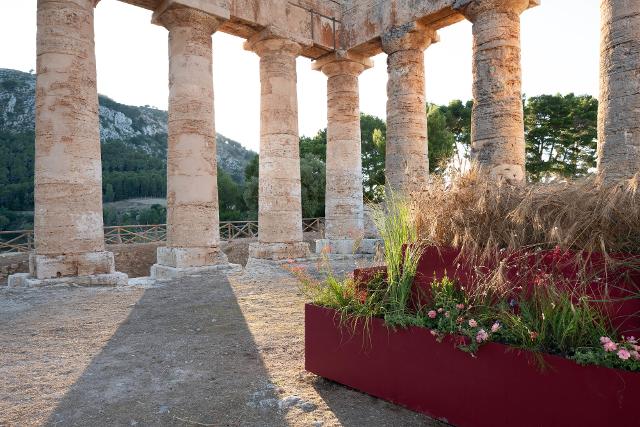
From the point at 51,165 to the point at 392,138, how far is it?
9.94m

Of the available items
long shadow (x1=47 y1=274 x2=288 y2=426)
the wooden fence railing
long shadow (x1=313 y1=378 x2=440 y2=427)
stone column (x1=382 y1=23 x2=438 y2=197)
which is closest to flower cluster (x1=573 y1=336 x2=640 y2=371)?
long shadow (x1=313 y1=378 x2=440 y2=427)

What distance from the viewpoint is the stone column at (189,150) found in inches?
475

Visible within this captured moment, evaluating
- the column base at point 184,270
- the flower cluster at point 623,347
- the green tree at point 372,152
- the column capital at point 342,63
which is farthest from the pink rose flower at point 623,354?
the green tree at point 372,152

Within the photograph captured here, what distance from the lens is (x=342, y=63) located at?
16422 millimetres

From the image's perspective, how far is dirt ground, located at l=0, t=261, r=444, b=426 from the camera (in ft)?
11.9

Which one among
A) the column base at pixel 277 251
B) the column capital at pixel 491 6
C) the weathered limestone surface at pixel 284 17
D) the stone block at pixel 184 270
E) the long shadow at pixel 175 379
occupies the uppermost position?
the weathered limestone surface at pixel 284 17

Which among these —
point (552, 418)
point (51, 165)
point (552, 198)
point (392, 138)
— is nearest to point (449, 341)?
point (552, 418)

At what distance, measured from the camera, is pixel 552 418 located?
2.76 metres

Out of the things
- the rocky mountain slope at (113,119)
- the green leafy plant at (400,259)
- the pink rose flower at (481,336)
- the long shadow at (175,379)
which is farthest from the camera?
the rocky mountain slope at (113,119)

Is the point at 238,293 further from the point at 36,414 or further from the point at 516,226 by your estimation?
the point at 516,226

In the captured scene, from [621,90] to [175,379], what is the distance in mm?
9554

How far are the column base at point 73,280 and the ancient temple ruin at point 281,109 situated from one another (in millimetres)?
69

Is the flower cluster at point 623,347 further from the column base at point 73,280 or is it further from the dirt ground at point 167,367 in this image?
the column base at point 73,280

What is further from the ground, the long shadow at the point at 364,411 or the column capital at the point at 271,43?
the column capital at the point at 271,43
